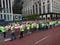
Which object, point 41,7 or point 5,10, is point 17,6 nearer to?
point 41,7

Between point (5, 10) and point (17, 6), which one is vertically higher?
point (17, 6)

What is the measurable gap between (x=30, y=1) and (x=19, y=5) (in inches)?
504

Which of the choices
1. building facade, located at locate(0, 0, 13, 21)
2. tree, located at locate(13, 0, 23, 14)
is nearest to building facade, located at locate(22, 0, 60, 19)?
tree, located at locate(13, 0, 23, 14)

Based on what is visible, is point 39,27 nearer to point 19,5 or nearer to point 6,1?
point 6,1

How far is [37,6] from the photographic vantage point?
412 ft

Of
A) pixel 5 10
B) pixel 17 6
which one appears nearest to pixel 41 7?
pixel 17 6

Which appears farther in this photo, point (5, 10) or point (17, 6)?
point (17, 6)

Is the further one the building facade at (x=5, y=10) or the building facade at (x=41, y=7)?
the building facade at (x=41, y=7)

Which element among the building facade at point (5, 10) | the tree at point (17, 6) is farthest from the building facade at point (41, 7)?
the building facade at point (5, 10)

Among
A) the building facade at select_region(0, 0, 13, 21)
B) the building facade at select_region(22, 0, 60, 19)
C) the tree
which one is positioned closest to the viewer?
the building facade at select_region(0, 0, 13, 21)

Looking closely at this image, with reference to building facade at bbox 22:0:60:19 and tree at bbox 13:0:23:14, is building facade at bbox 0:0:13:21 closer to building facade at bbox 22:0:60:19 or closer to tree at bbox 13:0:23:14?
building facade at bbox 22:0:60:19

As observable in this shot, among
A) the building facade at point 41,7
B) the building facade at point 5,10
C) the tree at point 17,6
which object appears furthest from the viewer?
the tree at point 17,6

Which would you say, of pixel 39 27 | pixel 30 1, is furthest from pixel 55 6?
pixel 39 27

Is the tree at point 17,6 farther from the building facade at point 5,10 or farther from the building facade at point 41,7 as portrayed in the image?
the building facade at point 5,10
